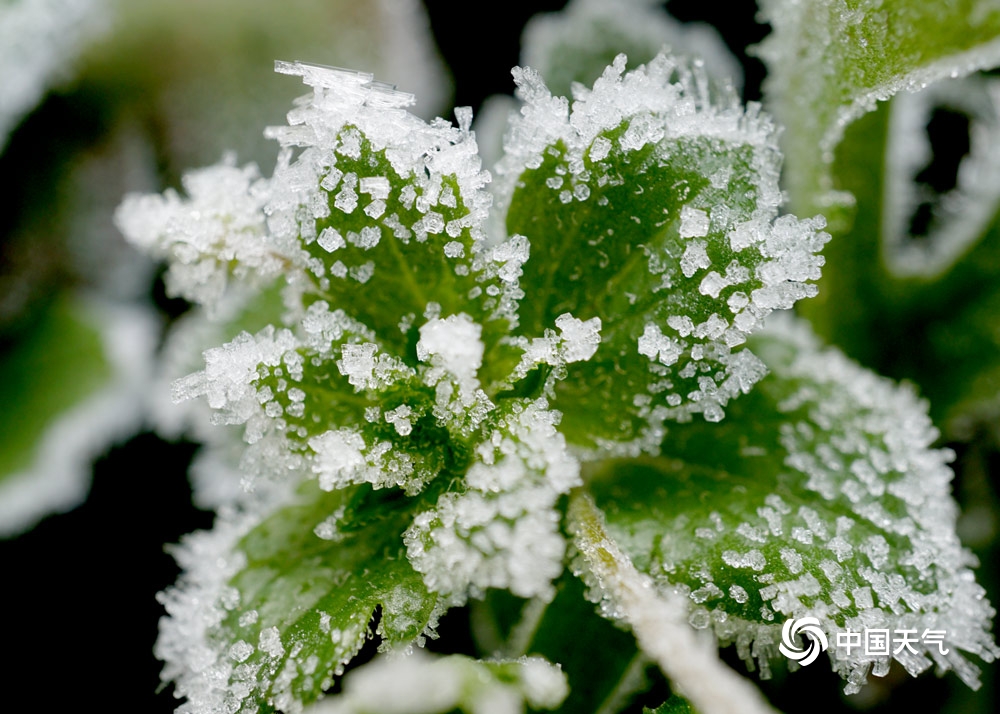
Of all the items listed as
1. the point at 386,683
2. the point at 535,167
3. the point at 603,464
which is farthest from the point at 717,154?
the point at 386,683

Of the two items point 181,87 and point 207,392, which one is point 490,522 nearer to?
point 207,392

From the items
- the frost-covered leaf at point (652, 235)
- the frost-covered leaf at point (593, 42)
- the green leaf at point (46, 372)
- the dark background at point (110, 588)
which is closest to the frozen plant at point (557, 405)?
the frost-covered leaf at point (652, 235)

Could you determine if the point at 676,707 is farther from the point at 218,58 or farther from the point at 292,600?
the point at 218,58

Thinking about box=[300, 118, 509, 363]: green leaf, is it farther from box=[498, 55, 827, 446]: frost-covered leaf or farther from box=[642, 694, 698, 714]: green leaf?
box=[642, 694, 698, 714]: green leaf

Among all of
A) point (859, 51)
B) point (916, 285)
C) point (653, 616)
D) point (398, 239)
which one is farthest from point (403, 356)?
point (916, 285)

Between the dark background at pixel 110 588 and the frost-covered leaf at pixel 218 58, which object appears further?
the frost-covered leaf at pixel 218 58

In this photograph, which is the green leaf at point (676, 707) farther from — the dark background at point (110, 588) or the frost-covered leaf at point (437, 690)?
the dark background at point (110, 588)

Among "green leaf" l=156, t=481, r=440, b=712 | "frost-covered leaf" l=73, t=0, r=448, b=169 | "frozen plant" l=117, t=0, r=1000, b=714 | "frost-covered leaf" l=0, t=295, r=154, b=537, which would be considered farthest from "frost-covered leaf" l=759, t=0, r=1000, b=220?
"frost-covered leaf" l=0, t=295, r=154, b=537
